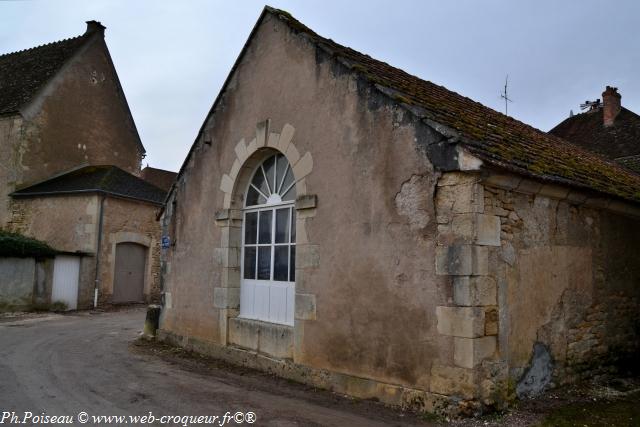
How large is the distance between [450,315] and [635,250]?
435 cm

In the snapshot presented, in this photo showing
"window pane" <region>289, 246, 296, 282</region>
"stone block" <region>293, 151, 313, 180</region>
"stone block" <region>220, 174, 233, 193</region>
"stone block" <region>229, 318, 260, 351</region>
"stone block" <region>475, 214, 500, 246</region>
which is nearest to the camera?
"stone block" <region>475, 214, 500, 246</region>

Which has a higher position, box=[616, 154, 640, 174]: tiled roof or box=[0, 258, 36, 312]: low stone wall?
box=[616, 154, 640, 174]: tiled roof

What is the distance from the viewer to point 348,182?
6426 mm

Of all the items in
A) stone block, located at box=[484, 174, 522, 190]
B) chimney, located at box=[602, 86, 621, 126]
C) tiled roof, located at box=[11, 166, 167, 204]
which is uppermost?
chimney, located at box=[602, 86, 621, 126]

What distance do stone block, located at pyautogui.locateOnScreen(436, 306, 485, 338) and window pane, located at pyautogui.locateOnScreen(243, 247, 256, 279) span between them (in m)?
3.60

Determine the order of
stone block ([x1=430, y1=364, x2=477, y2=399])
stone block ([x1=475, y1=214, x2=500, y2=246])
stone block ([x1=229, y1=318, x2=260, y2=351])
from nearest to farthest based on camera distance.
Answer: stone block ([x1=430, y1=364, x2=477, y2=399]) < stone block ([x1=475, y1=214, x2=500, y2=246]) < stone block ([x1=229, y1=318, x2=260, y2=351])

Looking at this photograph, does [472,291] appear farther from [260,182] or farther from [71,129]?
[71,129]

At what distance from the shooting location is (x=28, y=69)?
18.6m

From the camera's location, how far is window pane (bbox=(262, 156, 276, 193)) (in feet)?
26.2

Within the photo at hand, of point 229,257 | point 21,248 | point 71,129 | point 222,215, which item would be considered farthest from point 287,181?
point 71,129

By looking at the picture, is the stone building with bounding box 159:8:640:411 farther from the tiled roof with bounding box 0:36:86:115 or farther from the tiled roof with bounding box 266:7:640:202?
the tiled roof with bounding box 0:36:86:115

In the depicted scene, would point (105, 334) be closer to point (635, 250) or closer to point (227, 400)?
→ point (227, 400)

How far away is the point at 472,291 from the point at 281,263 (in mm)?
3156

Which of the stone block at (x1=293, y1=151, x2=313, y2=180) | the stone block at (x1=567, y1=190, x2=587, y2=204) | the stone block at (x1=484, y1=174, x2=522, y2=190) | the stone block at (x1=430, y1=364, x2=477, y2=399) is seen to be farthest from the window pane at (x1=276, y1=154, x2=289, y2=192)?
the stone block at (x1=567, y1=190, x2=587, y2=204)
